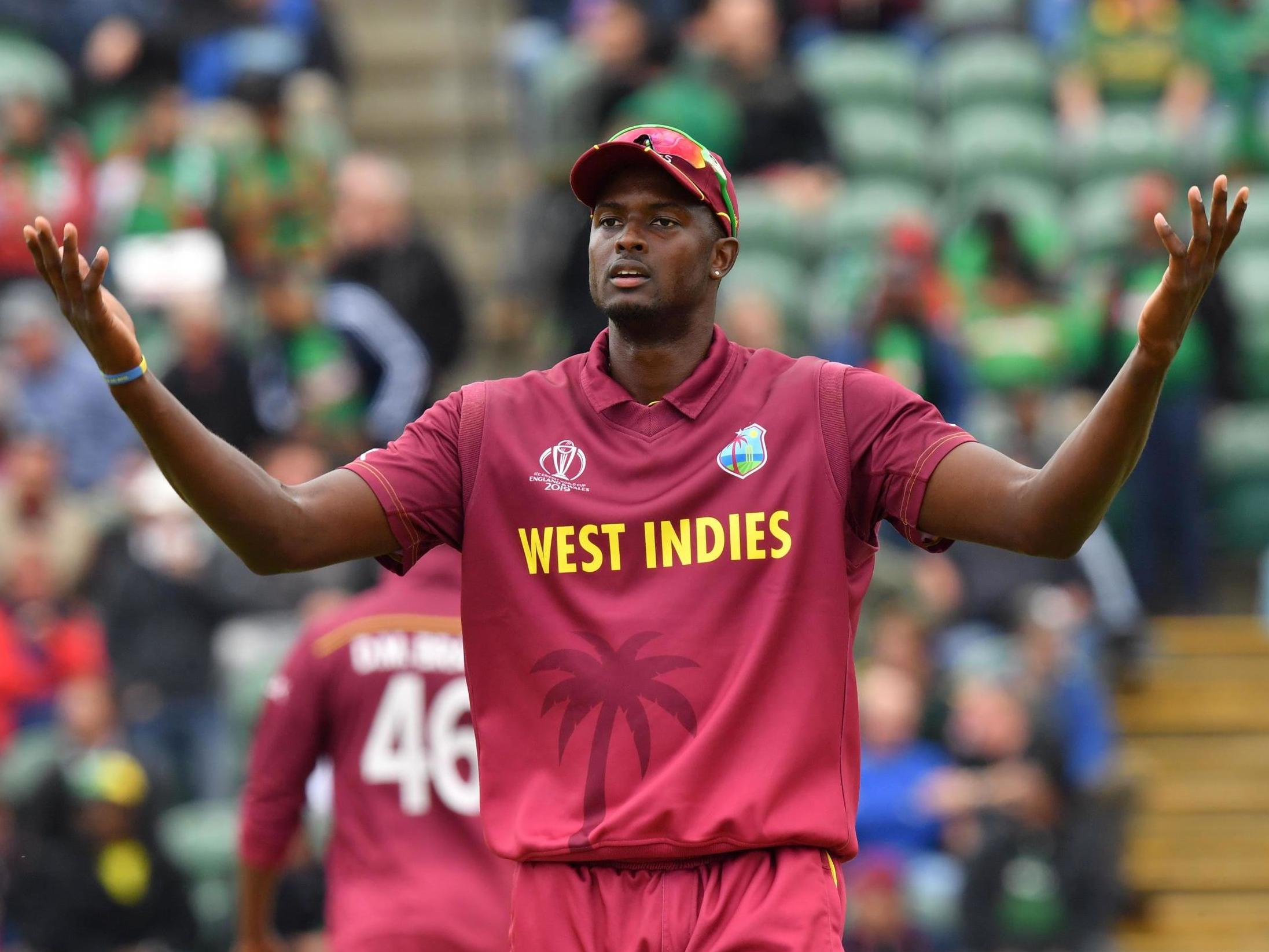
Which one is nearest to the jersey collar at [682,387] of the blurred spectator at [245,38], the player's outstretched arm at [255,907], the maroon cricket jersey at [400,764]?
the maroon cricket jersey at [400,764]

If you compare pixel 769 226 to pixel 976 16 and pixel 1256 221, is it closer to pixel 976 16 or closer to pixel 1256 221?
pixel 976 16

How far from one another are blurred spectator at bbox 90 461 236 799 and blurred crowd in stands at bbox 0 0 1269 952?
0.02 m

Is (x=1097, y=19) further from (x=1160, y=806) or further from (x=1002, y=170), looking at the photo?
(x=1160, y=806)

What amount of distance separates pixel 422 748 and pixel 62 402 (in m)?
5.87

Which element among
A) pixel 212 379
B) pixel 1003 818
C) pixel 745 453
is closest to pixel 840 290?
pixel 212 379

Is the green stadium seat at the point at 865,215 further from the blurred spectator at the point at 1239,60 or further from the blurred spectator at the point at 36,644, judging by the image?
the blurred spectator at the point at 36,644

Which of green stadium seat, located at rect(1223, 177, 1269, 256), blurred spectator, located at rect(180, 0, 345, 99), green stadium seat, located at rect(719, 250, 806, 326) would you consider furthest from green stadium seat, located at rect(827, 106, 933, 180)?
blurred spectator, located at rect(180, 0, 345, 99)

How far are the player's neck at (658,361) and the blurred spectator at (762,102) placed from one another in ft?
27.6

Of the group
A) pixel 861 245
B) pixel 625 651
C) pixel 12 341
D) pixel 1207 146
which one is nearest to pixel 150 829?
pixel 12 341

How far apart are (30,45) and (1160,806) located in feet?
27.3

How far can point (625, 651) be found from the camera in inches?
151

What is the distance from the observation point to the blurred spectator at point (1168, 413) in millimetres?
10953

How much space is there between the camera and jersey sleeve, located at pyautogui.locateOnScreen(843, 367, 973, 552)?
3.78m

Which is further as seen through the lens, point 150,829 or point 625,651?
point 150,829
